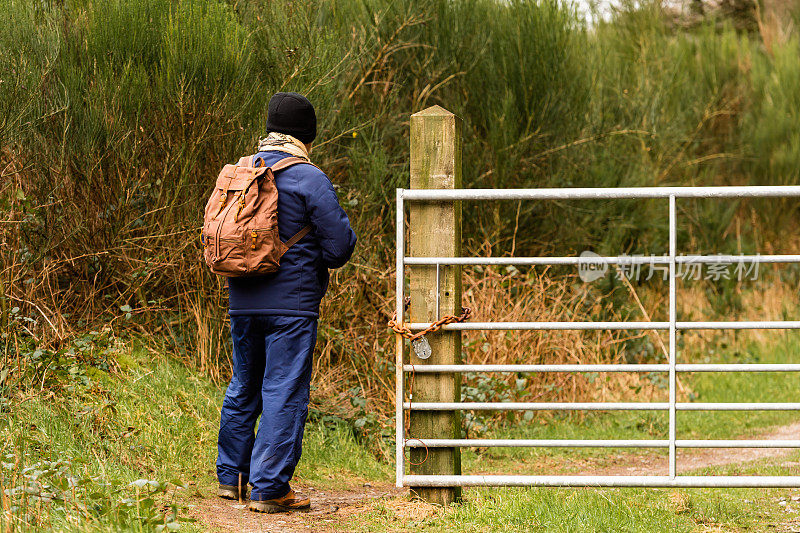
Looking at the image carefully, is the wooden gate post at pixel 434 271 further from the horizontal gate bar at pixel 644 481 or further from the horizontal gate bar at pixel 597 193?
the horizontal gate bar at pixel 644 481

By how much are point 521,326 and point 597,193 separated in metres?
0.72

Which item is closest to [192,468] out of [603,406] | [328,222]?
[328,222]

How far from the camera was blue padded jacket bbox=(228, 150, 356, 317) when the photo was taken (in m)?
4.53

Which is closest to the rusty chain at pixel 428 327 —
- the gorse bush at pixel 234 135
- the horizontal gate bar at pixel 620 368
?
the horizontal gate bar at pixel 620 368

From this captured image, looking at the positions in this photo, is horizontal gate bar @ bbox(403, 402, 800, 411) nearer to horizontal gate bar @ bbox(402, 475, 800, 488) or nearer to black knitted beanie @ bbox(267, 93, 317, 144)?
horizontal gate bar @ bbox(402, 475, 800, 488)

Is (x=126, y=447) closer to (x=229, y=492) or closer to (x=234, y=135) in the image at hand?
(x=229, y=492)

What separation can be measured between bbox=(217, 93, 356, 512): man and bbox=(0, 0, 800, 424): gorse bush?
200cm

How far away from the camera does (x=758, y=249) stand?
Result: 478 inches

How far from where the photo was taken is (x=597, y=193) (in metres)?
4.55

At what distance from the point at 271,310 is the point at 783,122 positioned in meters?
10.2

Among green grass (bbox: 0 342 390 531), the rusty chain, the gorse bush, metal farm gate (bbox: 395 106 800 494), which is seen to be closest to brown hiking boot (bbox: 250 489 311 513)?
green grass (bbox: 0 342 390 531)

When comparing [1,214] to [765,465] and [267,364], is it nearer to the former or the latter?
[267,364]

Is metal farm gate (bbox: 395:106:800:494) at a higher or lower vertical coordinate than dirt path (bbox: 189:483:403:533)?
higher

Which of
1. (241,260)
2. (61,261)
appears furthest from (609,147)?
(241,260)
